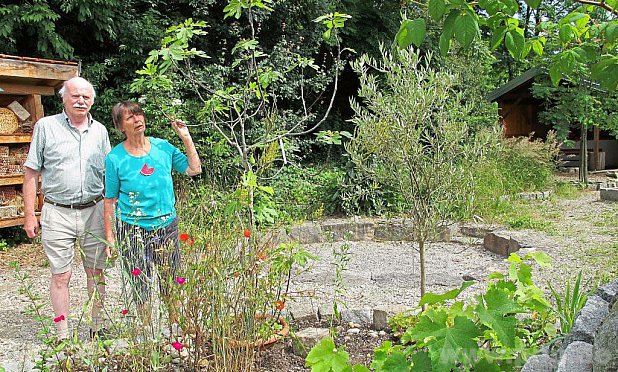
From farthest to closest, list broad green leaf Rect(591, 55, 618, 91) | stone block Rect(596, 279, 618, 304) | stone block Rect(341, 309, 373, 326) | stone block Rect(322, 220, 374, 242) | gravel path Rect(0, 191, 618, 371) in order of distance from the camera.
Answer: stone block Rect(322, 220, 374, 242)
gravel path Rect(0, 191, 618, 371)
stone block Rect(341, 309, 373, 326)
stone block Rect(596, 279, 618, 304)
broad green leaf Rect(591, 55, 618, 91)

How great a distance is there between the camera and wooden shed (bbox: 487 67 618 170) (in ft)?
61.9

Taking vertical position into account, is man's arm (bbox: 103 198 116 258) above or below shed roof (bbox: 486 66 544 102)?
below

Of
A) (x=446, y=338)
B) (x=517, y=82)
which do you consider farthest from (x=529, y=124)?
(x=446, y=338)

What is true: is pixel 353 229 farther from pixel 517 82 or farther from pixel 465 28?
→ pixel 517 82

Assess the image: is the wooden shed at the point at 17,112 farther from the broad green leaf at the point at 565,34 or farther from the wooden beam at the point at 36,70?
the broad green leaf at the point at 565,34

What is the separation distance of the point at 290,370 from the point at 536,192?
10.2 metres

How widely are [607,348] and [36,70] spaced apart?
7917 mm

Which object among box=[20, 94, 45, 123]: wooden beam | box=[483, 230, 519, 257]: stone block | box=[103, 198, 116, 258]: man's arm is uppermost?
box=[20, 94, 45, 123]: wooden beam

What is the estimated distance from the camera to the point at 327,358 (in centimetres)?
241

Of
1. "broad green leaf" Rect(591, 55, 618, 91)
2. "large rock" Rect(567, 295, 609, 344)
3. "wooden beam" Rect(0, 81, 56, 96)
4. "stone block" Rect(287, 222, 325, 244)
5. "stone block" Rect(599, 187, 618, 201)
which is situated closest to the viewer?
"broad green leaf" Rect(591, 55, 618, 91)

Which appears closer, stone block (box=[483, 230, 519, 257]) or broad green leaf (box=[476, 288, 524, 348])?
broad green leaf (box=[476, 288, 524, 348])

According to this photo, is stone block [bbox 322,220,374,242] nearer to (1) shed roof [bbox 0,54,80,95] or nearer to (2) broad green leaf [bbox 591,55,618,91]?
(1) shed roof [bbox 0,54,80,95]

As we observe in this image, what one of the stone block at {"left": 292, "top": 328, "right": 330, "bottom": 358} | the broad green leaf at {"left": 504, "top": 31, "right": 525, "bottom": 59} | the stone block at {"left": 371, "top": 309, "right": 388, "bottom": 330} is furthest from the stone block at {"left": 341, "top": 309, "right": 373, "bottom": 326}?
the broad green leaf at {"left": 504, "top": 31, "right": 525, "bottom": 59}

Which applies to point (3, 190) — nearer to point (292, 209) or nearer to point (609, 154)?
point (292, 209)
